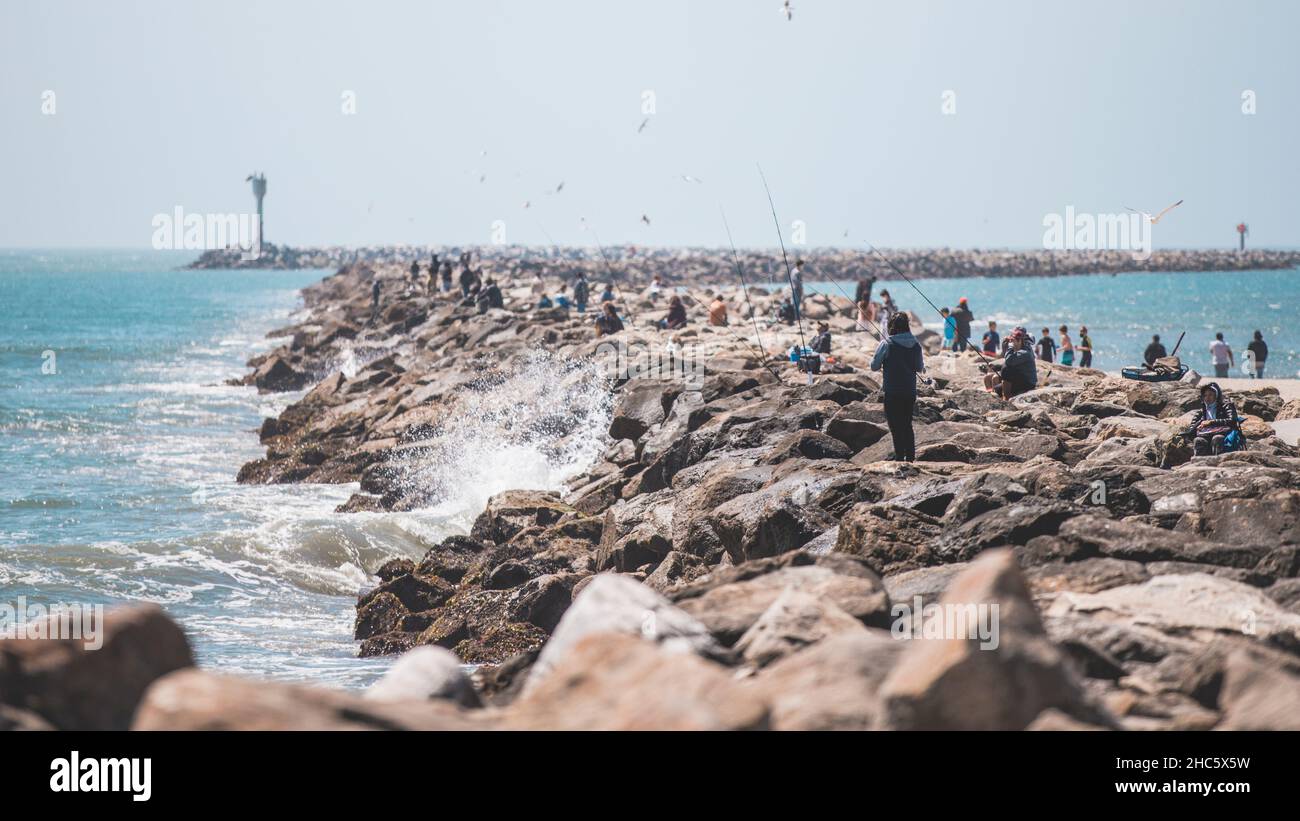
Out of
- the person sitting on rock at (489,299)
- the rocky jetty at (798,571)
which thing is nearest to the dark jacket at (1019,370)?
the rocky jetty at (798,571)

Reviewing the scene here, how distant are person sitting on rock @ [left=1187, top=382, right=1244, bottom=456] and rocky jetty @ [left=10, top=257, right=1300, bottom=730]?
22cm

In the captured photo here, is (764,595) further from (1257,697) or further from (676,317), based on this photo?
(676,317)

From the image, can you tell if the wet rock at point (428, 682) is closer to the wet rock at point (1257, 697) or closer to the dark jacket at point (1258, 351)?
the wet rock at point (1257, 697)

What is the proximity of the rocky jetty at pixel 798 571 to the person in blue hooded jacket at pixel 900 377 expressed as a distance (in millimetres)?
402

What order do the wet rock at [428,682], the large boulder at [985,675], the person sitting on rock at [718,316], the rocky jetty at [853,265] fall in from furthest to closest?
1. the rocky jetty at [853,265]
2. the person sitting on rock at [718,316]
3. the wet rock at [428,682]
4. the large boulder at [985,675]

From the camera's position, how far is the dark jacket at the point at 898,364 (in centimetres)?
1053

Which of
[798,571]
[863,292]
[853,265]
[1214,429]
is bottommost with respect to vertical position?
[798,571]

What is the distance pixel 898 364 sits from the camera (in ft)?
34.6

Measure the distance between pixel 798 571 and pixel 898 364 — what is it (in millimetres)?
4072

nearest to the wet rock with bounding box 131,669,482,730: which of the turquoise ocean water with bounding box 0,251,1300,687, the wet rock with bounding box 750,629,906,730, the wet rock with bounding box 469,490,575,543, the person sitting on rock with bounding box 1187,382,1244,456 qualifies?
the wet rock with bounding box 750,629,906,730

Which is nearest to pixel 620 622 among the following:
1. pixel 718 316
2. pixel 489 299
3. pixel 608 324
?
pixel 608 324

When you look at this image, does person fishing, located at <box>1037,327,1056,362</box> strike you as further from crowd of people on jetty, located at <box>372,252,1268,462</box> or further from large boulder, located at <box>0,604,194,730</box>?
large boulder, located at <box>0,604,194,730</box>
